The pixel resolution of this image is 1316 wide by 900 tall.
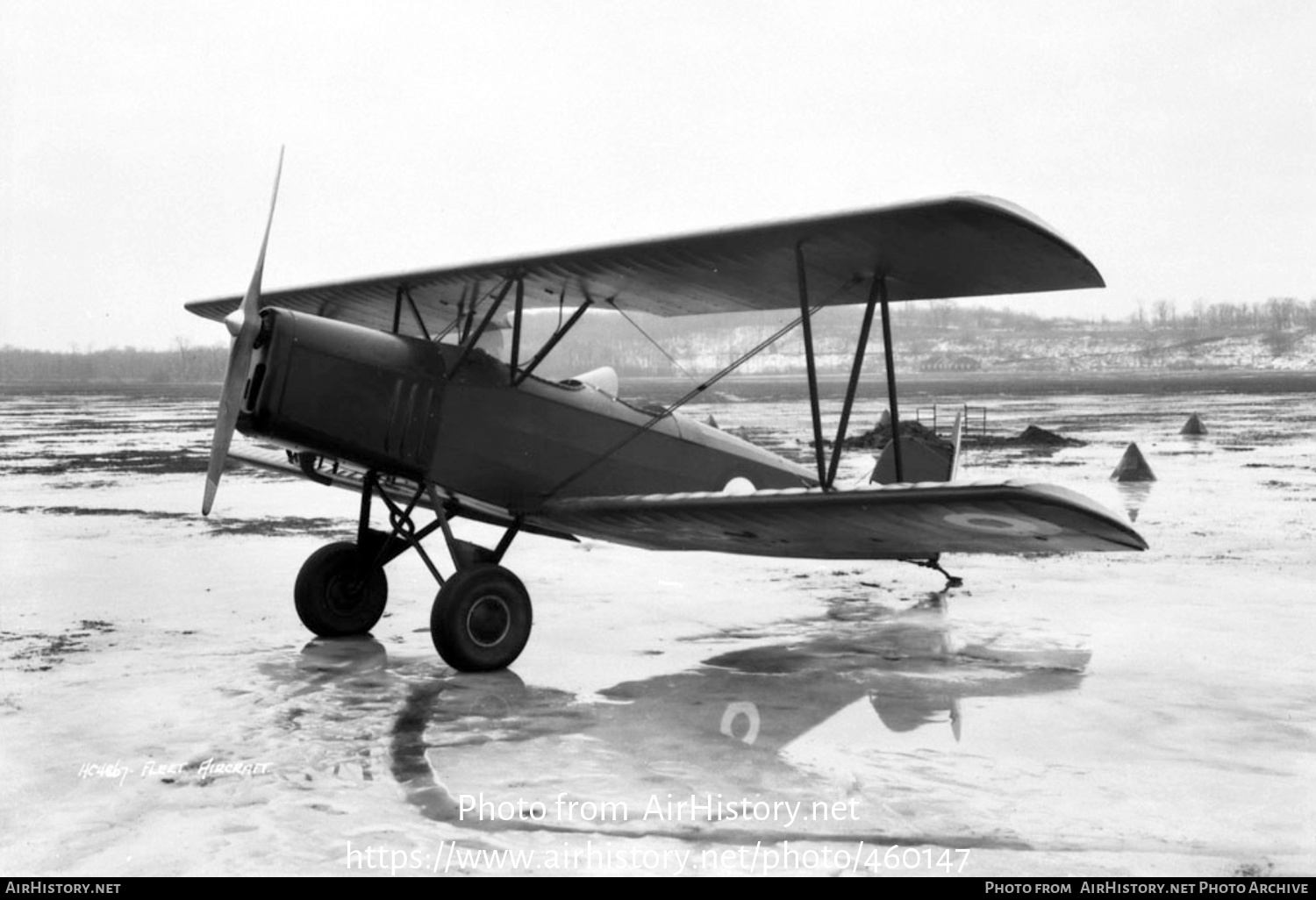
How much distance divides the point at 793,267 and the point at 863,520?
5.45 ft

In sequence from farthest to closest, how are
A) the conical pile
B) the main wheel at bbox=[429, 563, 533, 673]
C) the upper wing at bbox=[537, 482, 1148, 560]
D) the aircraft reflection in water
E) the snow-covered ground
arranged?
the conical pile < the main wheel at bbox=[429, 563, 533, 673] < the upper wing at bbox=[537, 482, 1148, 560] < the aircraft reflection in water < the snow-covered ground

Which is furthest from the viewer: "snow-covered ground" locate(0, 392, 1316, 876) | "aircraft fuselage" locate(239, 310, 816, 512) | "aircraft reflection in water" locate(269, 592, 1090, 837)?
"aircraft fuselage" locate(239, 310, 816, 512)

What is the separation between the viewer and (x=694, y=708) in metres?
5.88

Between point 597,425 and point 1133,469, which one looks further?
point 1133,469

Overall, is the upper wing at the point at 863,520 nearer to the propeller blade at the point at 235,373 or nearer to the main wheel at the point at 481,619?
the main wheel at the point at 481,619

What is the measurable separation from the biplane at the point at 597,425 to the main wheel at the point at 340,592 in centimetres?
1

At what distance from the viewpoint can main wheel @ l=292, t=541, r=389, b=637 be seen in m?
7.48

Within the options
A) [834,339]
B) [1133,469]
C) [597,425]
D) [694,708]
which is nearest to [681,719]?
[694,708]

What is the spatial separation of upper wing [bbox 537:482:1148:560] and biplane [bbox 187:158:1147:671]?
19mm

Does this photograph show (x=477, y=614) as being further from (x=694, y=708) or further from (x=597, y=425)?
(x=597, y=425)

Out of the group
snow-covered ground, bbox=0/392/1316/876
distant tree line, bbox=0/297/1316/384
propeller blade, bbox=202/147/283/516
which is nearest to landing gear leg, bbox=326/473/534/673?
snow-covered ground, bbox=0/392/1316/876

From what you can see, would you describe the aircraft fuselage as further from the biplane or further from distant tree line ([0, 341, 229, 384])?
distant tree line ([0, 341, 229, 384])

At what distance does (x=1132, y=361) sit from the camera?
132000 mm

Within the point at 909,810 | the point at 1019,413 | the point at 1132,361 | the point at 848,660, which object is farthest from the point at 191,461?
the point at 1132,361
